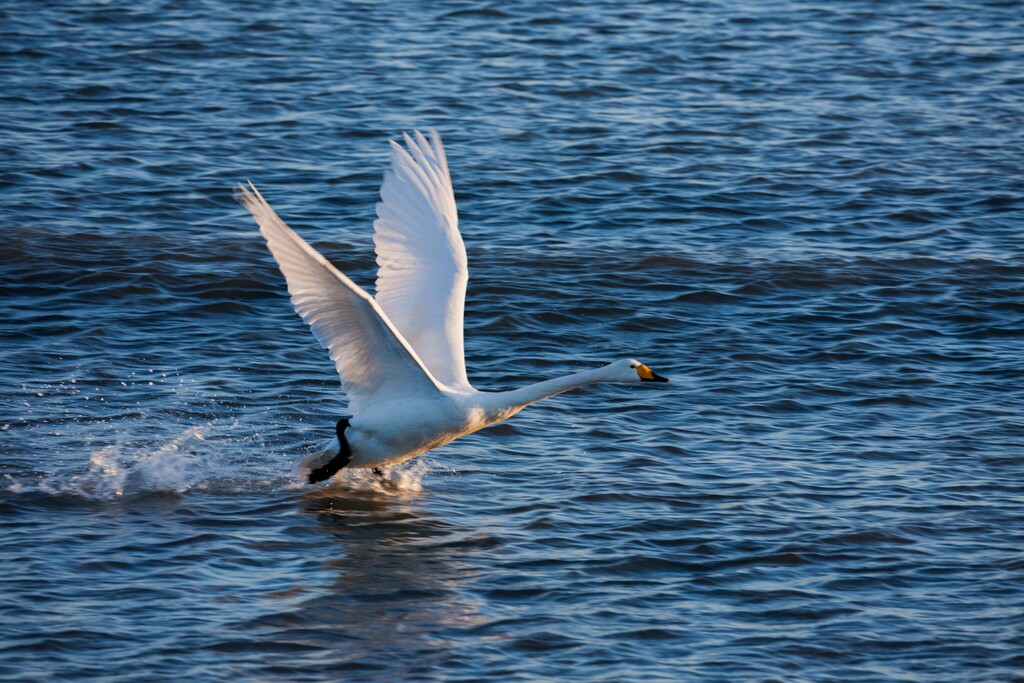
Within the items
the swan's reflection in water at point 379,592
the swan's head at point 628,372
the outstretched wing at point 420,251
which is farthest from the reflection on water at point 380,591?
the swan's head at point 628,372

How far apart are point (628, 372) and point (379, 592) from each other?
1982 mm

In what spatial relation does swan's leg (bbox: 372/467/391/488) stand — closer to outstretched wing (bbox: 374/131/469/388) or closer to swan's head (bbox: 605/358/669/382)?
outstretched wing (bbox: 374/131/469/388)

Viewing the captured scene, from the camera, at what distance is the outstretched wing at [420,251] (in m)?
8.98

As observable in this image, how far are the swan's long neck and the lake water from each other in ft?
2.16

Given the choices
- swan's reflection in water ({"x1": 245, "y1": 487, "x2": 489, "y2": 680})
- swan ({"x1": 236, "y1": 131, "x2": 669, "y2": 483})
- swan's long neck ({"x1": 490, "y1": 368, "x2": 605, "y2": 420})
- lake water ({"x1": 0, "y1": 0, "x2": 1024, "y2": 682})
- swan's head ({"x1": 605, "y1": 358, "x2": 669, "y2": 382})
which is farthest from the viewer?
swan's head ({"x1": 605, "y1": 358, "x2": 669, "y2": 382})

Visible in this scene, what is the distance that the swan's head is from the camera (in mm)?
8344

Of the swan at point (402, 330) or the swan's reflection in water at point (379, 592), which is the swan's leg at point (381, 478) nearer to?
the swan at point (402, 330)

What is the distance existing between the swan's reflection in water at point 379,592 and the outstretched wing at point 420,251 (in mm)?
1090

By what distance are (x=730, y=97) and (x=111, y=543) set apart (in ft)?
37.1

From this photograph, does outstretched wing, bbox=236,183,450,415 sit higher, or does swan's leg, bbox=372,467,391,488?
outstretched wing, bbox=236,183,450,415

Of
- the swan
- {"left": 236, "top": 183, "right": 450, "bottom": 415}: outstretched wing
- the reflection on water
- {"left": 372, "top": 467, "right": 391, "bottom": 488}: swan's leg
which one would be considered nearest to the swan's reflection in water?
the reflection on water

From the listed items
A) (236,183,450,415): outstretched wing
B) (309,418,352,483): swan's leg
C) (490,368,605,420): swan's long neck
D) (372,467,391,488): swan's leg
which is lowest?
(372,467,391,488): swan's leg

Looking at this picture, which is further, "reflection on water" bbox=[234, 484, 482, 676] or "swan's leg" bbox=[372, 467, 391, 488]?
"swan's leg" bbox=[372, 467, 391, 488]

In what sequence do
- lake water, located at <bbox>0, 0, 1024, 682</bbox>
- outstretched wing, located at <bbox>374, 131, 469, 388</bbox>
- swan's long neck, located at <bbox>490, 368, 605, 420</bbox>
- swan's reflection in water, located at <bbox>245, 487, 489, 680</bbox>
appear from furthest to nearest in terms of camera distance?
outstretched wing, located at <bbox>374, 131, 469, 388</bbox>
swan's long neck, located at <bbox>490, 368, 605, 420</bbox>
lake water, located at <bbox>0, 0, 1024, 682</bbox>
swan's reflection in water, located at <bbox>245, 487, 489, 680</bbox>
